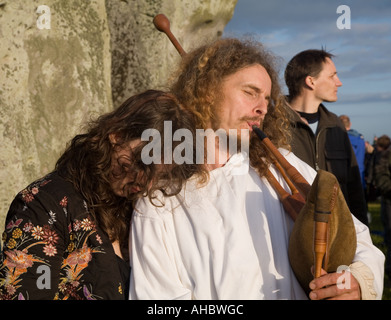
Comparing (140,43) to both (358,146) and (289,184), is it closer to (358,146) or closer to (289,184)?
(358,146)

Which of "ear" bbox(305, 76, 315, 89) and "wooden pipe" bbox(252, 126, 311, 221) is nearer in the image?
"wooden pipe" bbox(252, 126, 311, 221)

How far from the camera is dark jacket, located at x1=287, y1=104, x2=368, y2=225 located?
3.84 m

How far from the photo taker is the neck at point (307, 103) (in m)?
4.12

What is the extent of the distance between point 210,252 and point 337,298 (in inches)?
17.7

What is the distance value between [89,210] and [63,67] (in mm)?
2682

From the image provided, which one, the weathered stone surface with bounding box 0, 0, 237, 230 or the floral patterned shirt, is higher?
the weathered stone surface with bounding box 0, 0, 237, 230

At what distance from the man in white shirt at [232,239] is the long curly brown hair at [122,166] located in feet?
0.23

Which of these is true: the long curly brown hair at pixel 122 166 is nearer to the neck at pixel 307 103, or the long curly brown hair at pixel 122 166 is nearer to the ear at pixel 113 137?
the ear at pixel 113 137

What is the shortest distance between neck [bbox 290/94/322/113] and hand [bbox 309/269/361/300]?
2417mm

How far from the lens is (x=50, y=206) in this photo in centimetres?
186

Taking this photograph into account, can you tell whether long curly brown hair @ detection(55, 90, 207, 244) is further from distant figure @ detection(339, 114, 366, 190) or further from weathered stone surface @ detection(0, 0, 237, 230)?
distant figure @ detection(339, 114, 366, 190)

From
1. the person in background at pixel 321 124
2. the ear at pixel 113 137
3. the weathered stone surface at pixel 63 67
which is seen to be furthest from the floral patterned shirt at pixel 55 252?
the person in background at pixel 321 124

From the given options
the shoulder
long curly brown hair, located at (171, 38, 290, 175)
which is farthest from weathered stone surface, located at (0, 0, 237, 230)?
the shoulder

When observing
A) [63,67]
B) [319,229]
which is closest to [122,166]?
[319,229]
